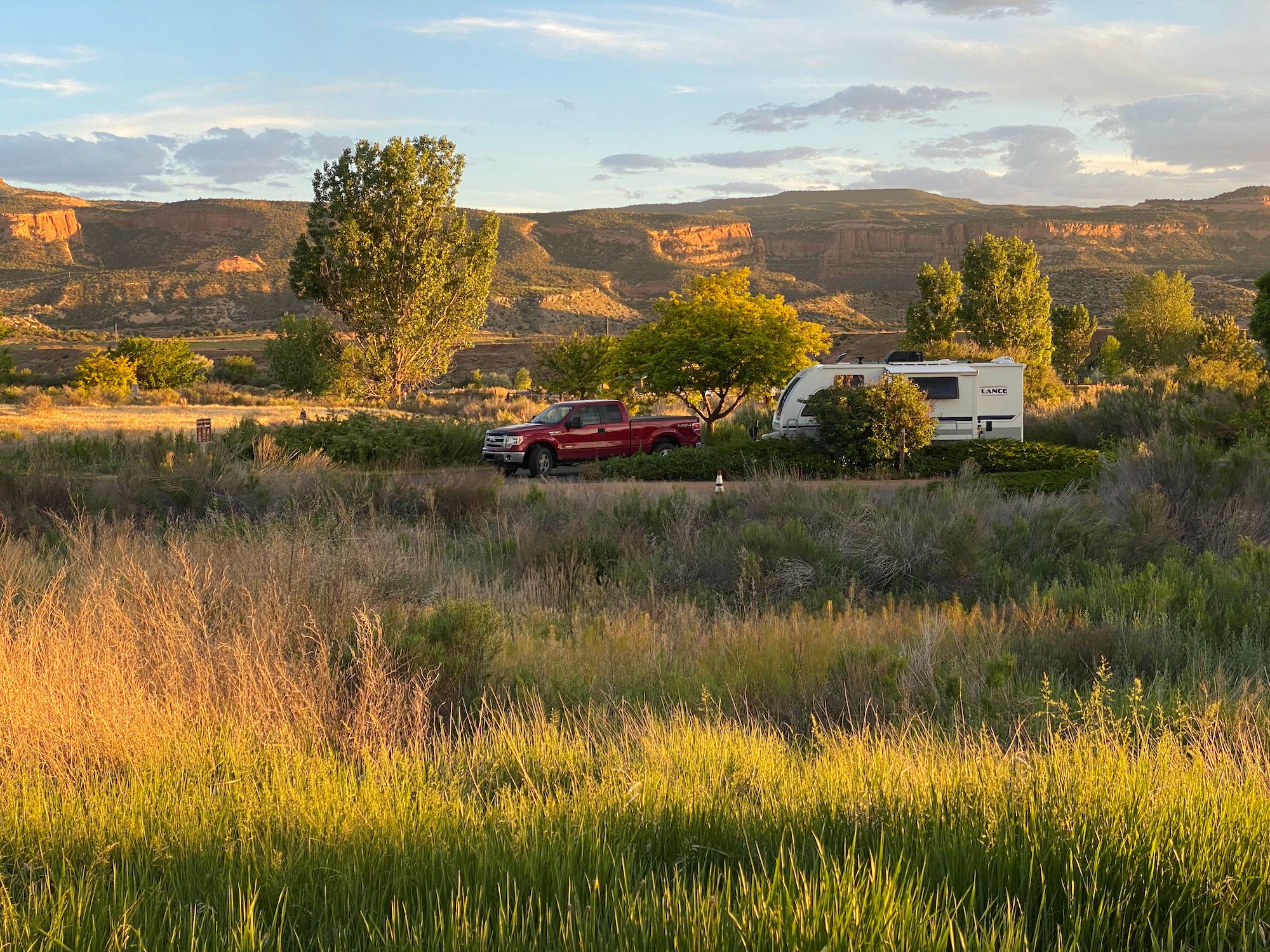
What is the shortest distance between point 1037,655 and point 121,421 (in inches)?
1187

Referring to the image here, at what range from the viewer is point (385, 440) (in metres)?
22.7

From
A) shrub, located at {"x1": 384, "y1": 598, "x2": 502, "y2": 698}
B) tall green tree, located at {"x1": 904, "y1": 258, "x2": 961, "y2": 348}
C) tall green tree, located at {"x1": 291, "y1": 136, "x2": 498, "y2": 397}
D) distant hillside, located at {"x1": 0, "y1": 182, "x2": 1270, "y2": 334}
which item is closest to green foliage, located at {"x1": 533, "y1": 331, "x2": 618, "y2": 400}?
tall green tree, located at {"x1": 291, "y1": 136, "x2": 498, "y2": 397}

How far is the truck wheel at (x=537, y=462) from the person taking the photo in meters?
22.1

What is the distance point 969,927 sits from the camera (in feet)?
9.05

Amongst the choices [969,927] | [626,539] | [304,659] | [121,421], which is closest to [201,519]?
[626,539]

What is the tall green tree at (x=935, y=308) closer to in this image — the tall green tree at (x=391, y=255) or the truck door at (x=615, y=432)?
the tall green tree at (x=391, y=255)

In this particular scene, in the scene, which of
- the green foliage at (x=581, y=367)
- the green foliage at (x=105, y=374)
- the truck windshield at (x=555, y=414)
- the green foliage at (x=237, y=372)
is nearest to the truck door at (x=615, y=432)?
the truck windshield at (x=555, y=414)

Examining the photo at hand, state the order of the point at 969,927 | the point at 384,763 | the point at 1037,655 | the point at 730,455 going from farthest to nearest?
1. the point at 730,455
2. the point at 1037,655
3. the point at 384,763
4. the point at 969,927

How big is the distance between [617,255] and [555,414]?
373 ft

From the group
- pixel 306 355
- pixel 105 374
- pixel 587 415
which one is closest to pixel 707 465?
pixel 587 415

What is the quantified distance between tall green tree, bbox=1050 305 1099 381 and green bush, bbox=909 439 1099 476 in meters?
37.5

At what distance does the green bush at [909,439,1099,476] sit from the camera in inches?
842

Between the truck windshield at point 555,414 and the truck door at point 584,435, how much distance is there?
9.1 inches

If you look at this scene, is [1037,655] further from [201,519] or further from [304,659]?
[201,519]
